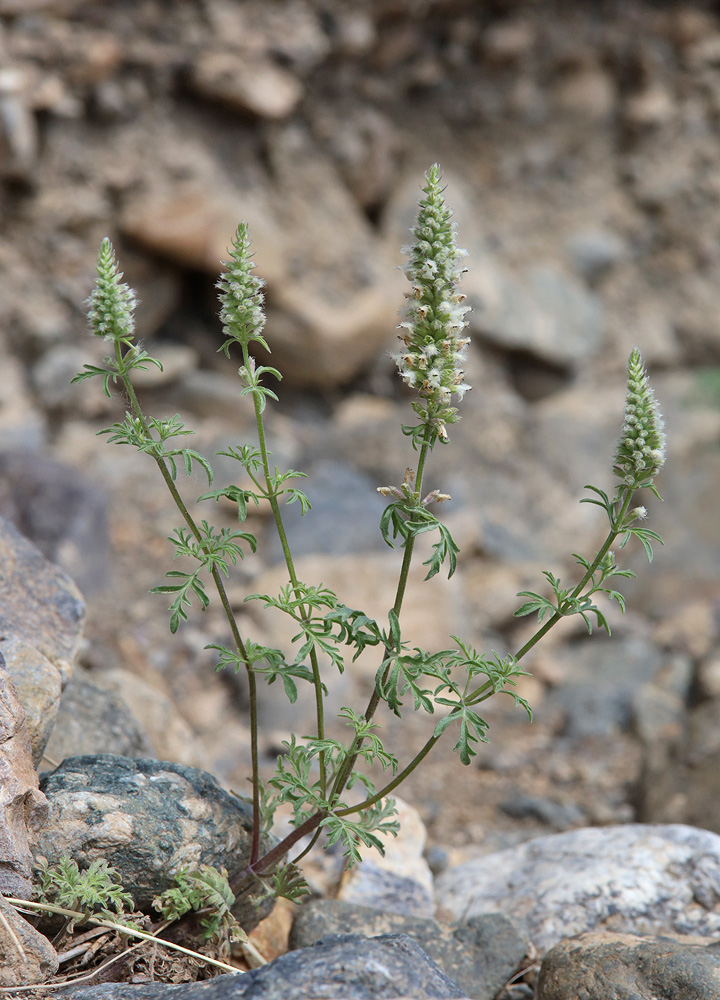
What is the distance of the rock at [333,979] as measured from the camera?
6.43 ft

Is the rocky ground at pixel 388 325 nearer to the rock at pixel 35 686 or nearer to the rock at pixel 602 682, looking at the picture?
the rock at pixel 602 682

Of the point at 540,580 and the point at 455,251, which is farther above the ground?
the point at 540,580

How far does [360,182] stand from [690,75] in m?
4.51

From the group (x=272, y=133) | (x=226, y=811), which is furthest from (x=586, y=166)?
(x=226, y=811)

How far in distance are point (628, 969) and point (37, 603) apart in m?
2.34

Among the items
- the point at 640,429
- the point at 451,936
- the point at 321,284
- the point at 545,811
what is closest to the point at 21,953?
the point at 451,936

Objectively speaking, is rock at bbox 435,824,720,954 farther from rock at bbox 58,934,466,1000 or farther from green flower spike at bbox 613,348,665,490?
green flower spike at bbox 613,348,665,490

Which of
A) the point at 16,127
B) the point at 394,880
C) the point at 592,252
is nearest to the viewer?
the point at 394,880

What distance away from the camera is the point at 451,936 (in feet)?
9.80

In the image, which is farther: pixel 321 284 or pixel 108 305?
pixel 321 284

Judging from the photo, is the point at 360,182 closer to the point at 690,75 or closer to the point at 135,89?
the point at 135,89

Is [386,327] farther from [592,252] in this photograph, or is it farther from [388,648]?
[388,648]

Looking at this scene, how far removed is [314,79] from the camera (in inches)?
328

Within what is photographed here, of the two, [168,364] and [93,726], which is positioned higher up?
[168,364]
